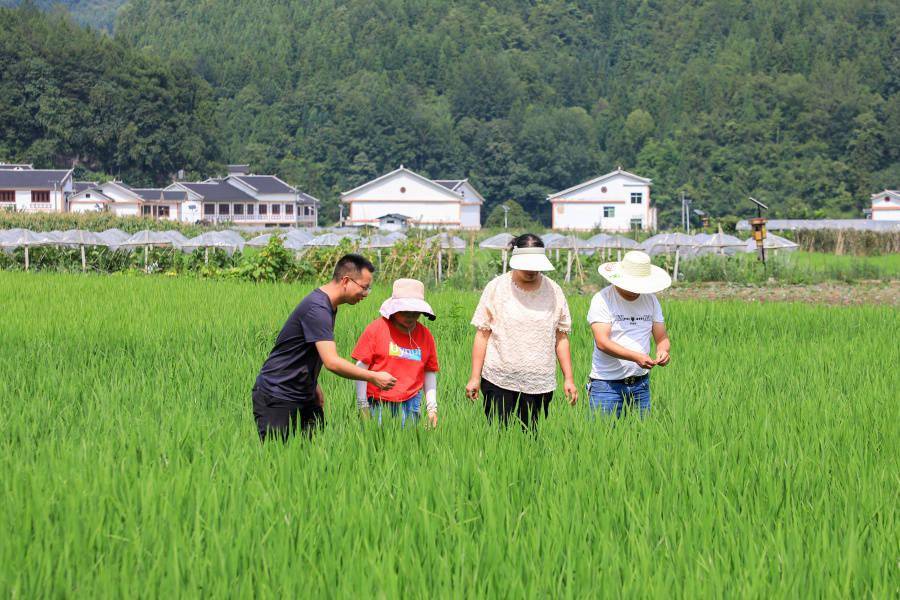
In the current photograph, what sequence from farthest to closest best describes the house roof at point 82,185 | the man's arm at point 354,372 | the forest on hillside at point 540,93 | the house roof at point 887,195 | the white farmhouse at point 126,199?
the forest on hillside at point 540,93
the house roof at point 82,185
the white farmhouse at point 126,199
the house roof at point 887,195
the man's arm at point 354,372

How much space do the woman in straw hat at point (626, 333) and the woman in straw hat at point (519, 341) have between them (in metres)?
0.26

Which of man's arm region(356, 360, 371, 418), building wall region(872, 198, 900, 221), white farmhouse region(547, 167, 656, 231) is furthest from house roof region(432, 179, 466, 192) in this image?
man's arm region(356, 360, 371, 418)

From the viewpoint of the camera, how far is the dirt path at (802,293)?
67.5 feet

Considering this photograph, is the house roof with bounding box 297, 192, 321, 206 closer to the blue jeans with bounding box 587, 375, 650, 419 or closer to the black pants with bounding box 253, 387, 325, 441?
the blue jeans with bounding box 587, 375, 650, 419

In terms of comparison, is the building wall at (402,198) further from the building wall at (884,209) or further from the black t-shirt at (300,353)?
the black t-shirt at (300,353)

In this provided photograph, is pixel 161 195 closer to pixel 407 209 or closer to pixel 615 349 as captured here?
pixel 407 209

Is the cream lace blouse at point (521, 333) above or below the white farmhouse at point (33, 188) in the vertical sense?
below

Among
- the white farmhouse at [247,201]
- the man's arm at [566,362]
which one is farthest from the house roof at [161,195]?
the man's arm at [566,362]

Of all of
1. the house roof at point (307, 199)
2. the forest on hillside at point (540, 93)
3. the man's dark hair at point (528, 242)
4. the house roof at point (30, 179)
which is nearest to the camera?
the man's dark hair at point (528, 242)

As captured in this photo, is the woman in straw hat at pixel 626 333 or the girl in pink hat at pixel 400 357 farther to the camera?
the woman in straw hat at pixel 626 333

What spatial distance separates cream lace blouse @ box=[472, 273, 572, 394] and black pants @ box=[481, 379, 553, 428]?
0.16 feet

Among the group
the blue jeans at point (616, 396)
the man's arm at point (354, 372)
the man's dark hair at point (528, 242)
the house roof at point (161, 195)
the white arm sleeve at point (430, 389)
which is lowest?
the blue jeans at point (616, 396)

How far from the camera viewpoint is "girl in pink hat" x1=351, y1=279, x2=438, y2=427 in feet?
16.6

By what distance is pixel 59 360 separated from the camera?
8562 mm
